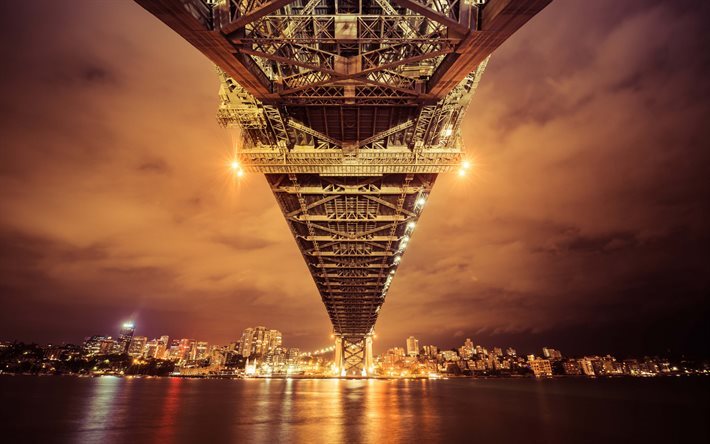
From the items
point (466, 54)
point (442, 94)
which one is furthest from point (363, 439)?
point (466, 54)

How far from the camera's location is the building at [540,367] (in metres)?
160

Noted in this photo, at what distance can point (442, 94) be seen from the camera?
9.48 meters

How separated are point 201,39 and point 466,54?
5.52m

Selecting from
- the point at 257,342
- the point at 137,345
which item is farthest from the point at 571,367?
the point at 137,345

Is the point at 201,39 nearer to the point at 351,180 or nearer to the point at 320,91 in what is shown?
the point at 320,91

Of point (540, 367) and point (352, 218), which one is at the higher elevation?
point (352, 218)

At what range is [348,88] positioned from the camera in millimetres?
9867

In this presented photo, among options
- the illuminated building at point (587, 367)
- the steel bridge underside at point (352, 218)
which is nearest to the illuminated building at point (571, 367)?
the illuminated building at point (587, 367)

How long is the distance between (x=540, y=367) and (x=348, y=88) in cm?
18819

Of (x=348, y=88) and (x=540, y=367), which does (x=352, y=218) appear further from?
(x=540, y=367)

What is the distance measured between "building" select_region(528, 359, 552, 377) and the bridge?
174 meters

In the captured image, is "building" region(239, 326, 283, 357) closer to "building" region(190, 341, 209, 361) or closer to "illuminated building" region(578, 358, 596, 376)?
"building" region(190, 341, 209, 361)

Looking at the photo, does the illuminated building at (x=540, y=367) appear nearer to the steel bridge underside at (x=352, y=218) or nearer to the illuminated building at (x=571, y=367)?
the illuminated building at (x=571, y=367)

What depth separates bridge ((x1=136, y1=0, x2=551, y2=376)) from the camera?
661 centimetres
